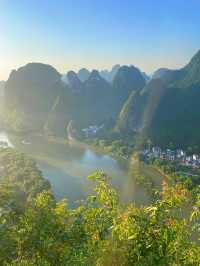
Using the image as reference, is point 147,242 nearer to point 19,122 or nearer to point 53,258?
point 53,258

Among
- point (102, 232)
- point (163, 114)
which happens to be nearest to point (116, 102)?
point (163, 114)

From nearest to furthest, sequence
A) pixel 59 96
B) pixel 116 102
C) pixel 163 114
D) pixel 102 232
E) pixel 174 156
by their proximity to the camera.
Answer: pixel 102 232 < pixel 174 156 < pixel 163 114 < pixel 59 96 < pixel 116 102

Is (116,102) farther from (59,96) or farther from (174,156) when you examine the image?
(174,156)

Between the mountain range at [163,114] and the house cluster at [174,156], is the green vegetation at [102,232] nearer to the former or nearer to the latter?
the house cluster at [174,156]

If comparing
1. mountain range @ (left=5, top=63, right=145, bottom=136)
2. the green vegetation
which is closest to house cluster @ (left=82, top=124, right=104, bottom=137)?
Answer: mountain range @ (left=5, top=63, right=145, bottom=136)

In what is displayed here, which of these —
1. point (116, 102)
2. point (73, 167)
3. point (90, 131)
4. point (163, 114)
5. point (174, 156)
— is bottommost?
point (73, 167)

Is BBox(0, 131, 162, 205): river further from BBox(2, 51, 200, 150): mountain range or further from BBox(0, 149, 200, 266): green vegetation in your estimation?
BBox(0, 149, 200, 266): green vegetation
